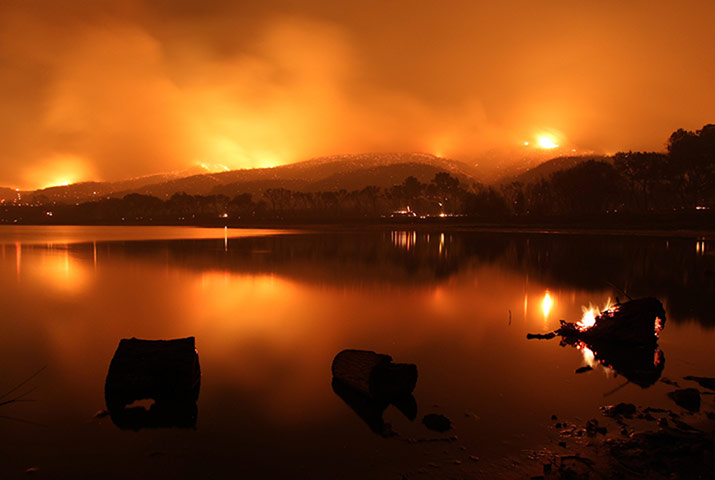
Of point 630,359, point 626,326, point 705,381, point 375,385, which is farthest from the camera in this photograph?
point 626,326

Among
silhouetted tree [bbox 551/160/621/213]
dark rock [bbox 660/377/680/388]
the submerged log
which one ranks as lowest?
dark rock [bbox 660/377/680/388]

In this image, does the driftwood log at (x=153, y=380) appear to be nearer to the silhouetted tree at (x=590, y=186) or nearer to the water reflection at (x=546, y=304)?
the water reflection at (x=546, y=304)

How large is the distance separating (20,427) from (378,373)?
723cm

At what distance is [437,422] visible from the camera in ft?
30.2

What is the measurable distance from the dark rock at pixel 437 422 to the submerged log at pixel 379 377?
4.11 ft

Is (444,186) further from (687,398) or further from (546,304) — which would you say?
(687,398)

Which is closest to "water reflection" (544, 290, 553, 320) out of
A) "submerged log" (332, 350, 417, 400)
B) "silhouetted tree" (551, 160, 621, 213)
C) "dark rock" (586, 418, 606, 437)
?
"dark rock" (586, 418, 606, 437)

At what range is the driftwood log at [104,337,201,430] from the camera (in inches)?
403

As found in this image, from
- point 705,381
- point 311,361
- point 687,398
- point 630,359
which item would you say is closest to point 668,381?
point 705,381

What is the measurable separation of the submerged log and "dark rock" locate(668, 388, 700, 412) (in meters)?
5.67

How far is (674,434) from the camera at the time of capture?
8469 mm

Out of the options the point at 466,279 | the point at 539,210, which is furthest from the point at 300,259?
the point at 539,210

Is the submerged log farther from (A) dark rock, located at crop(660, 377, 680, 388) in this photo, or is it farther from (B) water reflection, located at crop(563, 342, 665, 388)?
(A) dark rock, located at crop(660, 377, 680, 388)

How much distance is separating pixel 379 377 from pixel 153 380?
5012 millimetres
